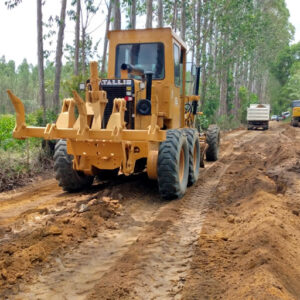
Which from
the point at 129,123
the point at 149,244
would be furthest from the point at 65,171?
the point at 149,244

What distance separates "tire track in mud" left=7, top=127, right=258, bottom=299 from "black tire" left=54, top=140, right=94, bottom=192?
5.68 ft

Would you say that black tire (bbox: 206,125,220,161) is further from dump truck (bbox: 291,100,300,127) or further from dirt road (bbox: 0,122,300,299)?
dump truck (bbox: 291,100,300,127)

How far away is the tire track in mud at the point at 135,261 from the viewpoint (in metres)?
3.74

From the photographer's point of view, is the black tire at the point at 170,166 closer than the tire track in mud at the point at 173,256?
No

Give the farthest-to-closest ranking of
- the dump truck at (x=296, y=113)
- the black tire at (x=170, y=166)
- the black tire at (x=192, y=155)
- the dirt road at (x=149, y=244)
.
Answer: the dump truck at (x=296, y=113) → the black tire at (x=192, y=155) → the black tire at (x=170, y=166) → the dirt road at (x=149, y=244)

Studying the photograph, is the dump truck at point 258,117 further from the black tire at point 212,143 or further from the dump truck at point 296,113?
the black tire at point 212,143

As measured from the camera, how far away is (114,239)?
5.20 meters

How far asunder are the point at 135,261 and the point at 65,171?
3.52 m

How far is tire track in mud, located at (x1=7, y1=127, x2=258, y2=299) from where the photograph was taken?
3744mm

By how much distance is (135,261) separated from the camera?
4367 mm

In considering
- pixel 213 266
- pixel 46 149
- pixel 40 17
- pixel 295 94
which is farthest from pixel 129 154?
pixel 295 94

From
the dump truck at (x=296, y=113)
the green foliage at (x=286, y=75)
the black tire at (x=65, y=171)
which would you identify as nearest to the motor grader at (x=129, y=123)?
the black tire at (x=65, y=171)

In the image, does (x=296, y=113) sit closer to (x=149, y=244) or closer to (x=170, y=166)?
(x=170, y=166)

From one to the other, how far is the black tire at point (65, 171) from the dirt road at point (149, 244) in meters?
0.26
